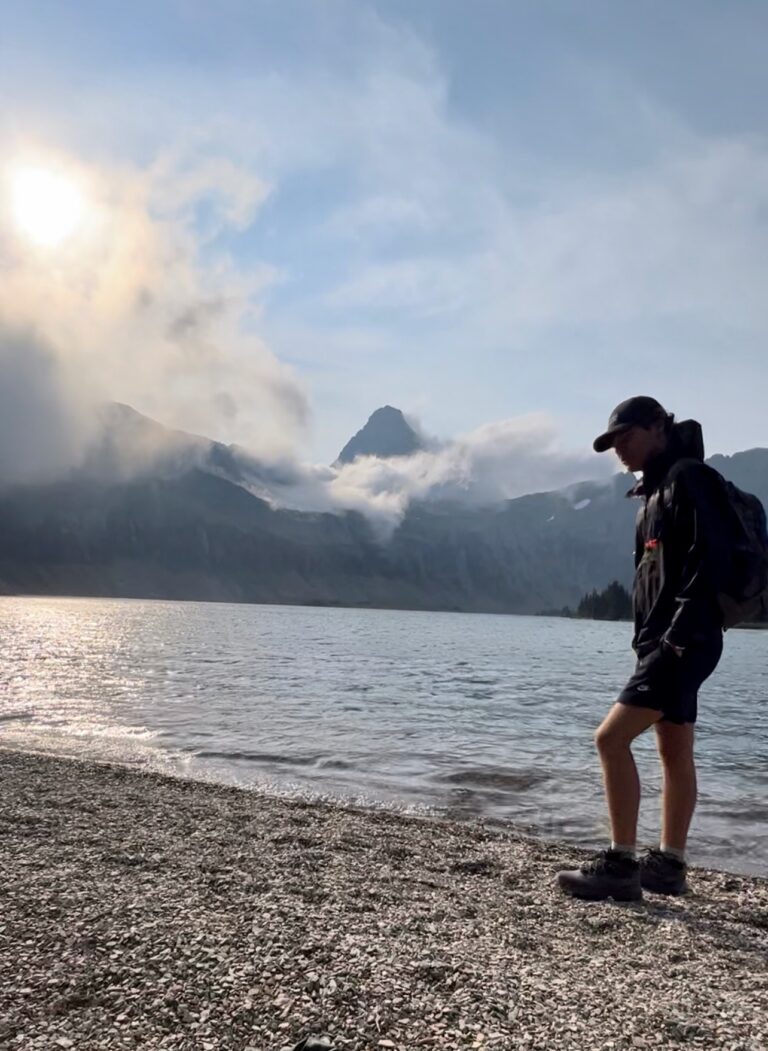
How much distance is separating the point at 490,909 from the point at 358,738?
1215 cm

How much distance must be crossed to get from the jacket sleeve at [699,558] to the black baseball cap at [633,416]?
0.77m

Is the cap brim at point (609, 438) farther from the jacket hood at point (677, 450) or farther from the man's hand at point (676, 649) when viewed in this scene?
the man's hand at point (676, 649)

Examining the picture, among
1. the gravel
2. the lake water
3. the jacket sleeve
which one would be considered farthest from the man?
the lake water

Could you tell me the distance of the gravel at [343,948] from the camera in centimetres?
406

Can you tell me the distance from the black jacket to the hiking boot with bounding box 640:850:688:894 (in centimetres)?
200

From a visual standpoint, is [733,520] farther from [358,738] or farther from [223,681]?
[223,681]

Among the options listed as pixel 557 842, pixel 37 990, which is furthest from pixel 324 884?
pixel 557 842

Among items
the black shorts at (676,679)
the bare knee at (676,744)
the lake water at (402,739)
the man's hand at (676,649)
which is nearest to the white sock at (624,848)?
the bare knee at (676,744)

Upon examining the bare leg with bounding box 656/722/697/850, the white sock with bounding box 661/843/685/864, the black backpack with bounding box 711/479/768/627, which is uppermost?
the black backpack with bounding box 711/479/768/627

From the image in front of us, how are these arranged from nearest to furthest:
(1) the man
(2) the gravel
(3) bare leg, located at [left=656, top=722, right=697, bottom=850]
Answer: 1. (2) the gravel
2. (1) the man
3. (3) bare leg, located at [left=656, top=722, right=697, bottom=850]

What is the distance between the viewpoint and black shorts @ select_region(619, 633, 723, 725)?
21.5 feet

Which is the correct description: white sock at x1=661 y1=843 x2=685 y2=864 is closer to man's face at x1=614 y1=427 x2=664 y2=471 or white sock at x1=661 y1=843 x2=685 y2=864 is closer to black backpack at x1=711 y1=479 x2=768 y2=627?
black backpack at x1=711 y1=479 x2=768 y2=627

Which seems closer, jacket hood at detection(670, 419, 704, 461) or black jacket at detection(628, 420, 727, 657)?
black jacket at detection(628, 420, 727, 657)

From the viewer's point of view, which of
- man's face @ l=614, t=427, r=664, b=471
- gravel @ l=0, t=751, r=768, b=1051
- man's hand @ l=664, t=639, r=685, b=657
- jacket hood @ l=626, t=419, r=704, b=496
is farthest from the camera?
man's face @ l=614, t=427, r=664, b=471
